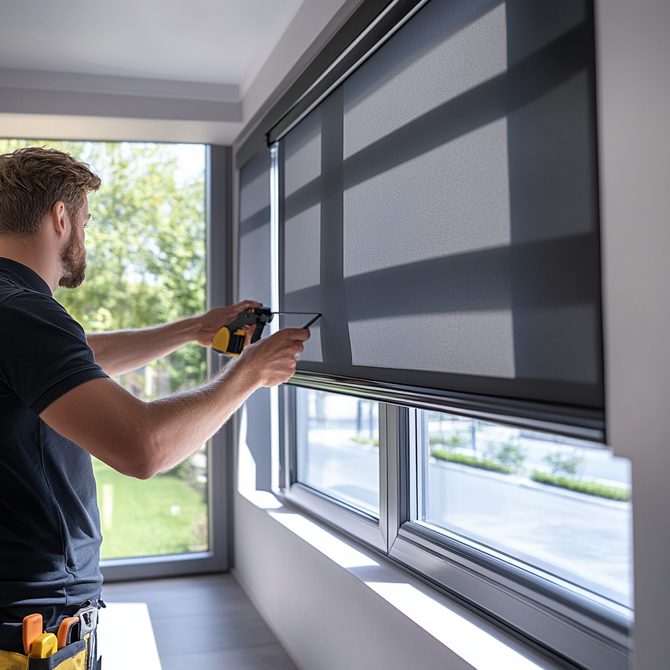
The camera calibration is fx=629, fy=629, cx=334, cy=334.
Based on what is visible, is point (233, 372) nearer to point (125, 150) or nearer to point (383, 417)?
point (383, 417)

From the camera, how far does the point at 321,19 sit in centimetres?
224

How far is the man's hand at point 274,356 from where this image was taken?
1.67m

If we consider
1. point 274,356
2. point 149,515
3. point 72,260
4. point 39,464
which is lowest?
point 149,515

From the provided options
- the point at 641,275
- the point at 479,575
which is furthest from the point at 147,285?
the point at 641,275

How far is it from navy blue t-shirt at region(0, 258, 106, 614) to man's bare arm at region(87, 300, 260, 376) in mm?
839

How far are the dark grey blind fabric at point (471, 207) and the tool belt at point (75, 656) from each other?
2.99 feet

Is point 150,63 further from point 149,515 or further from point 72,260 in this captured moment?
point 149,515

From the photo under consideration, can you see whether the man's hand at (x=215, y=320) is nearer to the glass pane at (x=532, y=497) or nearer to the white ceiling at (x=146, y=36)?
the glass pane at (x=532, y=497)

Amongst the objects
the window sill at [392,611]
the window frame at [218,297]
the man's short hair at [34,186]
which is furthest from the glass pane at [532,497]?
the window frame at [218,297]

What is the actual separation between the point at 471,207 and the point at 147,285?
2673mm

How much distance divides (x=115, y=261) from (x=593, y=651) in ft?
10.3

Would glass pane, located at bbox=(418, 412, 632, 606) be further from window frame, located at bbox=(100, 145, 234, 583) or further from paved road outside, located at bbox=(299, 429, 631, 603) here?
window frame, located at bbox=(100, 145, 234, 583)

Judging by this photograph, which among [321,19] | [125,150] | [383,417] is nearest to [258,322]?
[383,417]

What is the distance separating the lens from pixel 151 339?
7.79 ft
